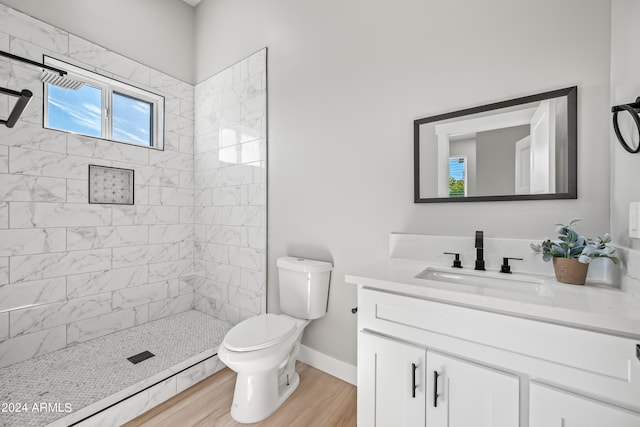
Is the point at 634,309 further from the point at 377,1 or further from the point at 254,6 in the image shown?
the point at 254,6

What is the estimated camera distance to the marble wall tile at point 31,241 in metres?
1.96

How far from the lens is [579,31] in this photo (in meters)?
1.21

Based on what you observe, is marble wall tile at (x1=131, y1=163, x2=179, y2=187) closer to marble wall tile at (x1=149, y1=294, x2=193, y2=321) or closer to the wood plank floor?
marble wall tile at (x1=149, y1=294, x2=193, y2=321)

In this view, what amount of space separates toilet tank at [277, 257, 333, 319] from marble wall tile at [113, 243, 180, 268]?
4.89 ft

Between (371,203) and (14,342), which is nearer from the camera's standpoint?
→ (371,203)

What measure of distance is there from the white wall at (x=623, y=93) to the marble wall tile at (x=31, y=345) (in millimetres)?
3470

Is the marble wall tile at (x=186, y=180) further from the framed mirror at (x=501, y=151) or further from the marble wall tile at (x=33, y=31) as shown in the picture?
the framed mirror at (x=501, y=151)

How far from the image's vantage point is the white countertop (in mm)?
771

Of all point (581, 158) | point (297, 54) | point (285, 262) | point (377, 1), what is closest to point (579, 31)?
point (581, 158)

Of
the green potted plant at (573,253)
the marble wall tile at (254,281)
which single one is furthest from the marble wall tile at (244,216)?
the green potted plant at (573,253)

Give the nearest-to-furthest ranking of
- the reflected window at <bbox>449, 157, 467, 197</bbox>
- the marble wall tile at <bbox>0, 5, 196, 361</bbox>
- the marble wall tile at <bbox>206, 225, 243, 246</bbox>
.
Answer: the reflected window at <bbox>449, 157, 467, 197</bbox>, the marble wall tile at <bbox>0, 5, 196, 361</bbox>, the marble wall tile at <bbox>206, 225, 243, 246</bbox>

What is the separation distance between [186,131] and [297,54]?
156cm

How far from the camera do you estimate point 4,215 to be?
195cm

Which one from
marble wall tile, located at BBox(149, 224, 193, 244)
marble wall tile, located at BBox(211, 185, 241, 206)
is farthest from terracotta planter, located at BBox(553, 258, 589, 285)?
marble wall tile, located at BBox(149, 224, 193, 244)
